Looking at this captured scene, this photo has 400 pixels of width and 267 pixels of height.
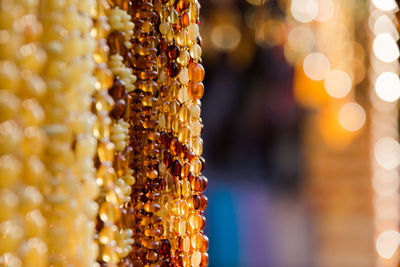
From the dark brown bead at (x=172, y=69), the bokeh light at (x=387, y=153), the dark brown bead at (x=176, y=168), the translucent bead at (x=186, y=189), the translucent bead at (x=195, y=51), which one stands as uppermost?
the translucent bead at (x=195, y=51)

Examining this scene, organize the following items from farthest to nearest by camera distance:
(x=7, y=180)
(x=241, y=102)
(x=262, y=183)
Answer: (x=262, y=183)
(x=241, y=102)
(x=7, y=180)

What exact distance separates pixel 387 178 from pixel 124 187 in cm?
158

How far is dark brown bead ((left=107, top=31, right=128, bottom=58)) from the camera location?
1.12 feet

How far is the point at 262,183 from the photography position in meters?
2.56

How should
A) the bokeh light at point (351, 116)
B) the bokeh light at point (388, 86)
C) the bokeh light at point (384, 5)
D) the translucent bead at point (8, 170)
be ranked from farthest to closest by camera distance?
the bokeh light at point (351, 116)
the bokeh light at point (388, 86)
the bokeh light at point (384, 5)
the translucent bead at point (8, 170)

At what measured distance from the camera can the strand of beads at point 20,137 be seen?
0.27m

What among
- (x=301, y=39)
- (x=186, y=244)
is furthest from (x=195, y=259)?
(x=301, y=39)

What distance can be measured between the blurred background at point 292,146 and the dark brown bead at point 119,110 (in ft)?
4.58

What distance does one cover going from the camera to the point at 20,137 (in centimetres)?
28

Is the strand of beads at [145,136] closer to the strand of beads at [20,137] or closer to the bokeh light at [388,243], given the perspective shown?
the strand of beads at [20,137]

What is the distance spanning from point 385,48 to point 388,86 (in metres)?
0.17

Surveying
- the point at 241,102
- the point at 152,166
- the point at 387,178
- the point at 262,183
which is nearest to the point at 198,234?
the point at 152,166

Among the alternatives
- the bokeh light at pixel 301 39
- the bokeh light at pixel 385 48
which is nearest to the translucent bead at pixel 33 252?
the bokeh light at pixel 385 48

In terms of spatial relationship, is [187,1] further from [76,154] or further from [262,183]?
[262,183]
